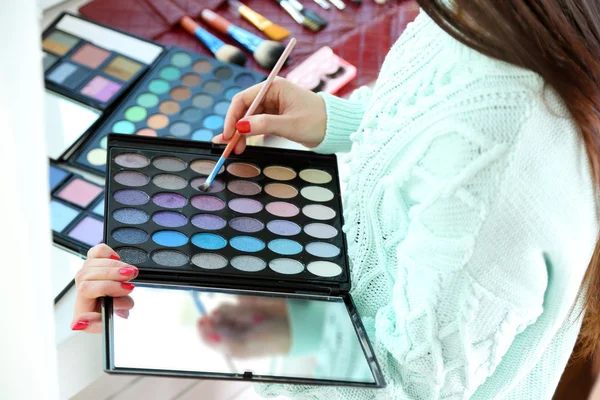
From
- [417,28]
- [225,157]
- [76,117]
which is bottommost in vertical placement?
[76,117]

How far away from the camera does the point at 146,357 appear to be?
21.5 inches

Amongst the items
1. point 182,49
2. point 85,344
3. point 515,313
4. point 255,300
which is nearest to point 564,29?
point 515,313

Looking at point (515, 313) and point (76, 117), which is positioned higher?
point (515, 313)

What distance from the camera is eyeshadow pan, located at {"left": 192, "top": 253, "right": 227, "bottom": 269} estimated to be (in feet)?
2.10

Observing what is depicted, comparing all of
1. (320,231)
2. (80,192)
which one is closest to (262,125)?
(320,231)

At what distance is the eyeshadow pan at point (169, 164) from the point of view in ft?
2.33

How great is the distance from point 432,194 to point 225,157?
27cm

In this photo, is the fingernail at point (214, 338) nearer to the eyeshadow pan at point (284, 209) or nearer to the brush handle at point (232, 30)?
the eyeshadow pan at point (284, 209)

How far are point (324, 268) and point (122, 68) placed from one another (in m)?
0.56

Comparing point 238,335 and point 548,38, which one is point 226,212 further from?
point 548,38

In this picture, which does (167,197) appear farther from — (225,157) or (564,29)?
(564,29)

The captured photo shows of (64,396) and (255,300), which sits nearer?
(255,300)

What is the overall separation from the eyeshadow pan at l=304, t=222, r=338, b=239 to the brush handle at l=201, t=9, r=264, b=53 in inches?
18.7

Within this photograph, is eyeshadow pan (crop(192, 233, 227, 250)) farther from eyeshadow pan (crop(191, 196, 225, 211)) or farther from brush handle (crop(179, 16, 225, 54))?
brush handle (crop(179, 16, 225, 54))
